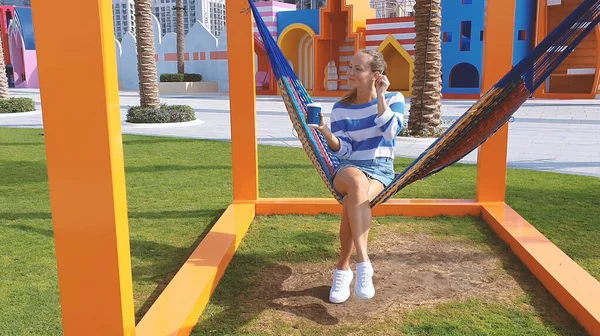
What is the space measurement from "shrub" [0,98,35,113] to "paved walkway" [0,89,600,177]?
406 mm

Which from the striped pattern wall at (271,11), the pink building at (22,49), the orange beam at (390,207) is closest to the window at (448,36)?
the striped pattern wall at (271,11)

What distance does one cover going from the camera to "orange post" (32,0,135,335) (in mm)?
1380

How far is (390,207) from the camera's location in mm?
3605

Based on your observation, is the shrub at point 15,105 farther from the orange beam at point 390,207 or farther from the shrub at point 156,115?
the orange beam at point 390,207

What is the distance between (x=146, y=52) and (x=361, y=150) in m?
8.33

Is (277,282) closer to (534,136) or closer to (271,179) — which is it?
(271,179)

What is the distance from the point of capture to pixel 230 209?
3.44m

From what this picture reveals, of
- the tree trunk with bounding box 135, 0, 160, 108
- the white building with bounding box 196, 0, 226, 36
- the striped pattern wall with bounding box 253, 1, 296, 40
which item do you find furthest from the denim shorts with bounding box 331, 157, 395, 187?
the white building with bounding box 196, 0, 226, 36

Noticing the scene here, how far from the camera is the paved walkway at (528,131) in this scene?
5.82 meters

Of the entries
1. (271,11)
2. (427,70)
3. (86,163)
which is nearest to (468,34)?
(271,11)

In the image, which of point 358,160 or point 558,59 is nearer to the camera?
point 558,59

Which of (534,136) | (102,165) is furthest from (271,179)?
(534,136)

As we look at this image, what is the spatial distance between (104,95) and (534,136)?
7.44m

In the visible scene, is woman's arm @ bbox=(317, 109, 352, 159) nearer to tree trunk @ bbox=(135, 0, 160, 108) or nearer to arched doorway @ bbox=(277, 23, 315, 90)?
tree trunk @ bbox=(135, 0, 160, 108)
